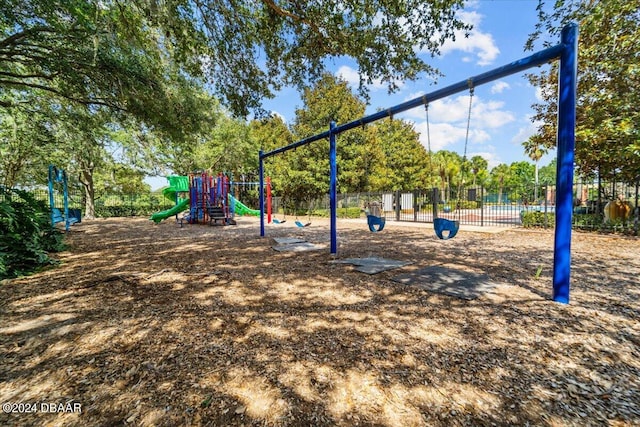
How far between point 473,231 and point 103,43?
11975 millimetres

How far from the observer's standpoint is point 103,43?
21.0ft

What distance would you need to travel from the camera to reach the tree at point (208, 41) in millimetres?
5590

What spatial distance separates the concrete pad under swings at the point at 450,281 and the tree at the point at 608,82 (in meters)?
5.98

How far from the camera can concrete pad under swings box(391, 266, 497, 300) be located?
3.75m

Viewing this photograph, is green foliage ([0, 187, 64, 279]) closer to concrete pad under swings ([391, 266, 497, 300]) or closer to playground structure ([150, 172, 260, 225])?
concrete pad under swings ([391, 266, 497, 300])

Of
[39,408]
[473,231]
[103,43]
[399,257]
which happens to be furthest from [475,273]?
[103,43]

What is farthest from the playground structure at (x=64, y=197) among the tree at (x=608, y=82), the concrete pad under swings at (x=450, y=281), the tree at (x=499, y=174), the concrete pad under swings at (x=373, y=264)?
the tree at (x=499, y=174)

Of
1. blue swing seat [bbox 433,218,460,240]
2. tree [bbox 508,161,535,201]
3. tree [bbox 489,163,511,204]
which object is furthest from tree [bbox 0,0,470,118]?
tree [bbox 508,161,535,201]

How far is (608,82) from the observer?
809 cm

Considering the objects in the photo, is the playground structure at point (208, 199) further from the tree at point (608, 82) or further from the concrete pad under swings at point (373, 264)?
the tree at point (608, 82)

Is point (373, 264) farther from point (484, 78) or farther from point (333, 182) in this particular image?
point (484, 78)

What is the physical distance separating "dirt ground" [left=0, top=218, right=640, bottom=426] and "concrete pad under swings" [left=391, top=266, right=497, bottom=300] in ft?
0.57

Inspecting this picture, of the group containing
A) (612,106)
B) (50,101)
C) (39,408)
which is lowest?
(39,408)

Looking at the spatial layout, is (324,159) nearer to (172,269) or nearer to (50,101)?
(50,101)
